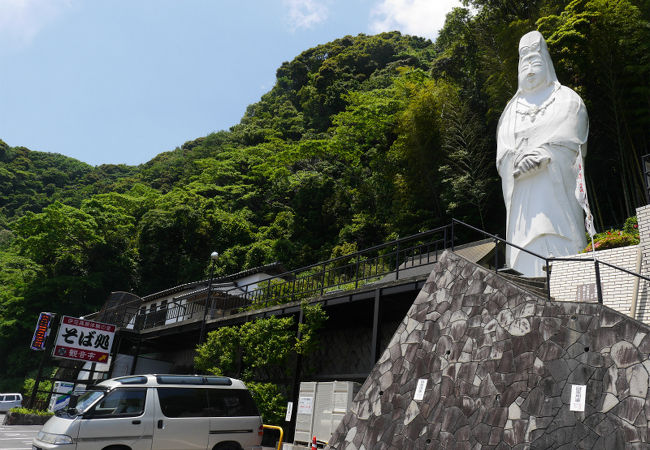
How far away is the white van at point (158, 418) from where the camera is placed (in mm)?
7535

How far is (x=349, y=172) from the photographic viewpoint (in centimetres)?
3147

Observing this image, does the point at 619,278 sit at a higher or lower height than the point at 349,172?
lower

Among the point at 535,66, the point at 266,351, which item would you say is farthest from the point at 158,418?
the point at 535,66

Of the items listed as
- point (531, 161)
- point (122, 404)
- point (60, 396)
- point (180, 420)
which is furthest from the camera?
point (60, 396)

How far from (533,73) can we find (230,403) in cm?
1097

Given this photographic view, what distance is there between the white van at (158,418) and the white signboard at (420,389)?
10.7ft

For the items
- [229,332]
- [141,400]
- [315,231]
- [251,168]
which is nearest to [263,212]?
[251,168]

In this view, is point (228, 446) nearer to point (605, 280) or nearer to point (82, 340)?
point (605, 280)

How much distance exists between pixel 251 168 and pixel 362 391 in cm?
3248

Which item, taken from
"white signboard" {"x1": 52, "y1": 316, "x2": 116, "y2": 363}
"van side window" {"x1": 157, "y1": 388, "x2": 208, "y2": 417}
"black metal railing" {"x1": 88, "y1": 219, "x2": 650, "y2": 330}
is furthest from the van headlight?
"white signboard" {"x1": 52, "y1": 316, "x2": 116, "y2": 363}

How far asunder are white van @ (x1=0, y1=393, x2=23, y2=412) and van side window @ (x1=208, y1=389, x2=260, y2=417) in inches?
975

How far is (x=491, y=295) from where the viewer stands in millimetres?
7227

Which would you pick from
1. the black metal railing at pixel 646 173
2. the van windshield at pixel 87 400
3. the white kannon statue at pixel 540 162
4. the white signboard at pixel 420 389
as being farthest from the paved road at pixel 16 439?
the black metal railing at pixel 646 173

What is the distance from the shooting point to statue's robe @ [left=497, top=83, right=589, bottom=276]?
11016 mm
